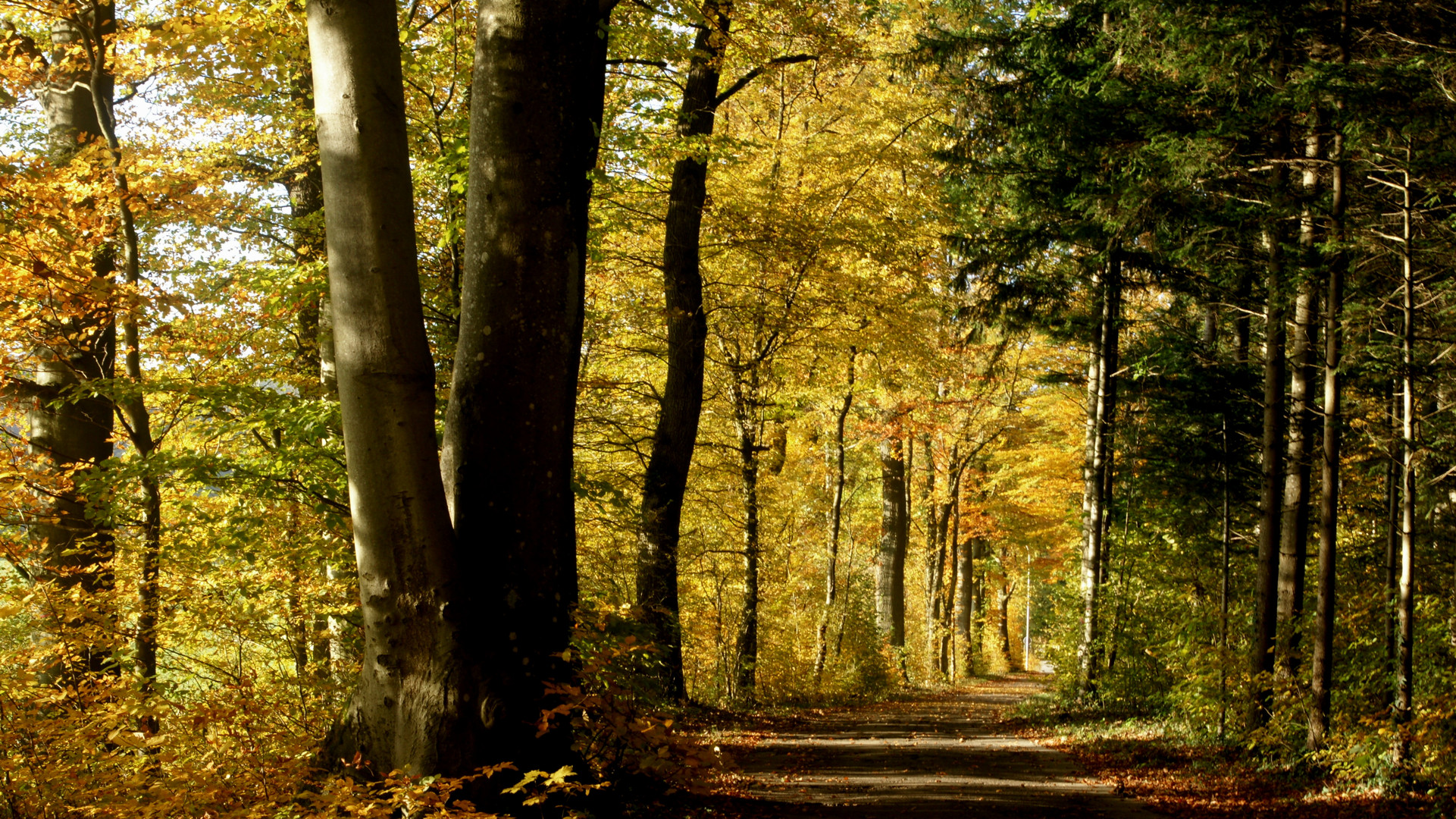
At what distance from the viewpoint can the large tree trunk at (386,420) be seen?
163 inches

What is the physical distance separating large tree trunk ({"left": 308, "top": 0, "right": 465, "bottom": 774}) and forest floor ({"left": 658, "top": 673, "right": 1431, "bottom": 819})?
77.0 inches

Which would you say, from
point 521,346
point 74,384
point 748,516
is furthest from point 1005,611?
point 521,346

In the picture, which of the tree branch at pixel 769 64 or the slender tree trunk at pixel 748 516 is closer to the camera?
the tree branch at pixel 769 64

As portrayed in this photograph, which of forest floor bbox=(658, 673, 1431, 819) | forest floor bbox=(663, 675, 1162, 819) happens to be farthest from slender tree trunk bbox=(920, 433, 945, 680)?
forest floor bbox=(658, 673, 1431, 819)

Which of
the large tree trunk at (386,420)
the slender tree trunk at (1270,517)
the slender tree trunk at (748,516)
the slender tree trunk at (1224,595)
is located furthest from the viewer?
the slender tree trunk at (748,516)

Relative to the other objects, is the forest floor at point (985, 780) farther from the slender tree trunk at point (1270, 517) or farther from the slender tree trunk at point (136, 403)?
the slender tree trunk at point (136, 403)

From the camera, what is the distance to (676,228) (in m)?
11.5

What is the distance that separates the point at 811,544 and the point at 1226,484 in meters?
13.5

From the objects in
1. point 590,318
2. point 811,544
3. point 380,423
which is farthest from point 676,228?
point 811,544

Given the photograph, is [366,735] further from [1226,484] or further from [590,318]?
[1226,484]

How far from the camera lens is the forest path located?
25.3 ft

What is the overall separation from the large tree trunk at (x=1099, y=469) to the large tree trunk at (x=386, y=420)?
12.1 metres

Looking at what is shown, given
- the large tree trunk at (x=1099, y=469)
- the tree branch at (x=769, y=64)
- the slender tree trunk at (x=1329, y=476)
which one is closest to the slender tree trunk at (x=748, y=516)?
the tree branch at (x=769, y=64)

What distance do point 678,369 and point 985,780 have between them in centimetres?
583
